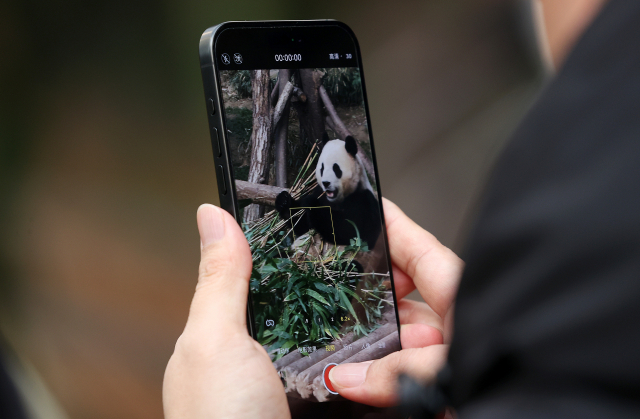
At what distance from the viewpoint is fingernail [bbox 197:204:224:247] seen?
364 millimetres

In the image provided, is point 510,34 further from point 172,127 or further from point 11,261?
point 11,261

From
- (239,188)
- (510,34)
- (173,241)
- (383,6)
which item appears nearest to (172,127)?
(173,241)

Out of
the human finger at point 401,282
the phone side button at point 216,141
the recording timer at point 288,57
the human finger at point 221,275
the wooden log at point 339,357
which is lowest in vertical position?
the wooden log at point 339,357

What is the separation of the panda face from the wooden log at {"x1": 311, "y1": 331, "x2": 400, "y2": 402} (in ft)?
0.47

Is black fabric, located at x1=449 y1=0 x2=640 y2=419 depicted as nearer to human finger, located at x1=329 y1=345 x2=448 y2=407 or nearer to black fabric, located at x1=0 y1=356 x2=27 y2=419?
human finger, located at x1=329 y1=345 x2=448 y2=407

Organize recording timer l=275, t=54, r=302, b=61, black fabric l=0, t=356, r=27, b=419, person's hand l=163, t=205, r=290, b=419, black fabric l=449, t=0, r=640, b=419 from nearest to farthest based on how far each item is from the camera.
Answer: black fabric l=449, t=0, r=640, b=419
person's hand l=163, t=205, r=290, b=419
recording timer l=275, t=54, r=302, b=61
black fabric l=0, t=356, r=27, b=419

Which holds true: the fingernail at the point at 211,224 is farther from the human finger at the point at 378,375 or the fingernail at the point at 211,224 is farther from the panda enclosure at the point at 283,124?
the human finger at the point at 378,375

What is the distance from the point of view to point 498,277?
0.09 meters

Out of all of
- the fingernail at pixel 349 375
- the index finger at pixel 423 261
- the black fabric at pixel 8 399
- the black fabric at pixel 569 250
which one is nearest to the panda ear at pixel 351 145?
the index finger at pixel 423 261

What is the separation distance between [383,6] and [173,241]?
1.55 ft

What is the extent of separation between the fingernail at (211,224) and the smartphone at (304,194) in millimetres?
18

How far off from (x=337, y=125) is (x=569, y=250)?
1.23ft

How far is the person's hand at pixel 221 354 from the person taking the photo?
311 millimetres

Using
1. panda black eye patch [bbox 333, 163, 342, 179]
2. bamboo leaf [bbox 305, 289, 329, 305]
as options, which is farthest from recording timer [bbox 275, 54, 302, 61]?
bamboo leaf [bbox 305, 289, 329, 305]
